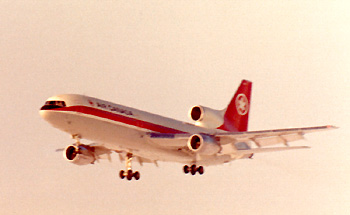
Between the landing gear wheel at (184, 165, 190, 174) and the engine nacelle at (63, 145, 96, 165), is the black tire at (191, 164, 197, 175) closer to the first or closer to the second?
the landing gear wheel at (184, 165, 190, 174)

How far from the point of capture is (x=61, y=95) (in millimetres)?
48312

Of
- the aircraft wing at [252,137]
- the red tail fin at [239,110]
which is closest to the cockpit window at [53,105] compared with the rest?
the aircraft wing at [252,137]

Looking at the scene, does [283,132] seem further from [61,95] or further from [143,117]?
[61,95]

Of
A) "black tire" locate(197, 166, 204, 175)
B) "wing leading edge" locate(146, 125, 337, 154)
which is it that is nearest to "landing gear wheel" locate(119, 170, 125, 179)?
"wing leading edge" locate(146, 125, 337, 154)

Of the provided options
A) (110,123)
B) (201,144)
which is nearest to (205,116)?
(201,144)

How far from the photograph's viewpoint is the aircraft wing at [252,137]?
166ft

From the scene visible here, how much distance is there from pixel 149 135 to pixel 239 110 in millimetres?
15342

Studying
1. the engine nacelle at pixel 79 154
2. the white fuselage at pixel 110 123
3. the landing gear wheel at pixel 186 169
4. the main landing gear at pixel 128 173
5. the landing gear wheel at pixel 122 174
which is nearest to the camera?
the white fuselage at pixel 110 123

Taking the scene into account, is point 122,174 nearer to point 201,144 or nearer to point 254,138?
point 201,144

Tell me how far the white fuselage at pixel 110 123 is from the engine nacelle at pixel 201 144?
2683 mm

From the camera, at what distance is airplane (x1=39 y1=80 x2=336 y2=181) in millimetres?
47812

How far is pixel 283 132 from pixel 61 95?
54.9 ft

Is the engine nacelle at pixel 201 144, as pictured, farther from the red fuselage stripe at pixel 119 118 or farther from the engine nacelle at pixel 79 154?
the engine nacelle at pixel 79 154

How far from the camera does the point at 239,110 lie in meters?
64.2
